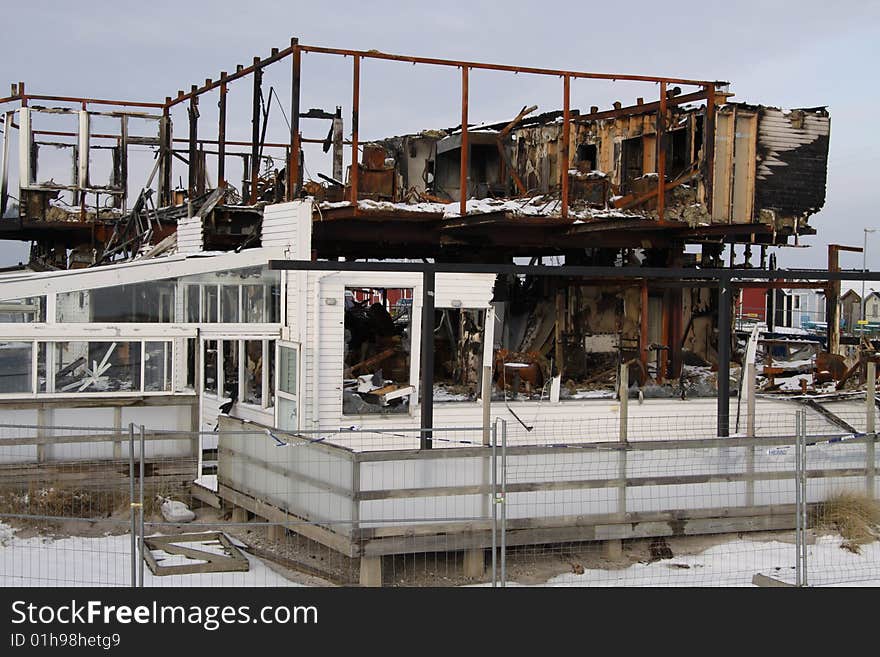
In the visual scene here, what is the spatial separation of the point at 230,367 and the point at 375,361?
2808mm

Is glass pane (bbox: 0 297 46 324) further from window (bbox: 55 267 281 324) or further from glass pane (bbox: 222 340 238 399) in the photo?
glass pane (bbox: 222 340 238 399)

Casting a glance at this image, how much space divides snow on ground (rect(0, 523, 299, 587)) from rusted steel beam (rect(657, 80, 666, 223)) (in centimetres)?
1274

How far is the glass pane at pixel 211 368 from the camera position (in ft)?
59.5

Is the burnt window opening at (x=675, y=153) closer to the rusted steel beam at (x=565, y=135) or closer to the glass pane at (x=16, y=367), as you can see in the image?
the rusted steel beam at (x=565, y=135)

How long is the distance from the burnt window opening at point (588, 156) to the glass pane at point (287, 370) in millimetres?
12055

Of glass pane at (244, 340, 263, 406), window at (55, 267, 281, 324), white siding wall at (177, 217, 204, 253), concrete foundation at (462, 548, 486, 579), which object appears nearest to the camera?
concrete foundation at (462, 548, 486, 579)

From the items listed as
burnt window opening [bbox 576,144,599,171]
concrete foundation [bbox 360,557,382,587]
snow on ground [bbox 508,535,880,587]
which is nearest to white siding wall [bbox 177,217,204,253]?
burnt window opening [bbox 576,144,599,171]

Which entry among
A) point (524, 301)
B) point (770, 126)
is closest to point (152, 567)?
point (524, 301)

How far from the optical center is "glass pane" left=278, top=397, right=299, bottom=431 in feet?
52.7

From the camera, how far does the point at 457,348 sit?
22.0 meters

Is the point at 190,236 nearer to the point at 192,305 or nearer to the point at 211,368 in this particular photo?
the point at 211,368

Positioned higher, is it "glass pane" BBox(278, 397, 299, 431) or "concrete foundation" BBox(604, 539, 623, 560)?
"glass pane" BBox(278, 397, 299, 431)

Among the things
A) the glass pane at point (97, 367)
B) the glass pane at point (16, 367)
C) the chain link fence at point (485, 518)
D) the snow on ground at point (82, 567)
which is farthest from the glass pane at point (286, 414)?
the snow on ground at point (82, 567)

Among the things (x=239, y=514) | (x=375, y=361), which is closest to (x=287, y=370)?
(x=239, y=514)
